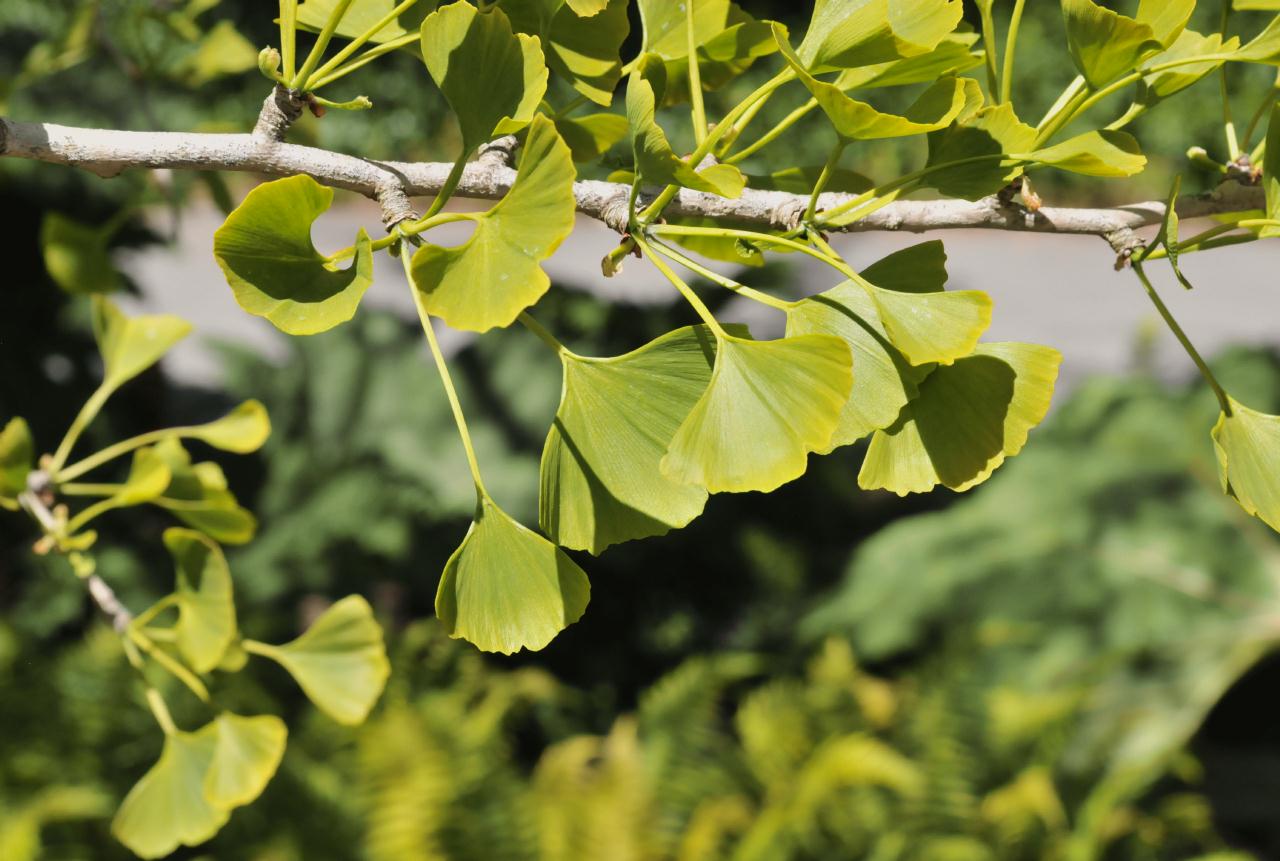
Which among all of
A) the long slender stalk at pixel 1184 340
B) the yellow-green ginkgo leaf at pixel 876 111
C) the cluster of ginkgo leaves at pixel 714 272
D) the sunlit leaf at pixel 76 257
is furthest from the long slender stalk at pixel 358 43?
the sunlit leaf at pixel 76 257

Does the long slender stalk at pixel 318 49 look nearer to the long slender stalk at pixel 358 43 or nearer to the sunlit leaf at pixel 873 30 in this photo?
the long slender stalk at pixel 358 43

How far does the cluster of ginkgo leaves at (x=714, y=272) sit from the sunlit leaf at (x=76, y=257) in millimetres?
339

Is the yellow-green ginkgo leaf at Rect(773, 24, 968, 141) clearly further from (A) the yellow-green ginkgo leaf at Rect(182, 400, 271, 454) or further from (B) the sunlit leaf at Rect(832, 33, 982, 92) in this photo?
(A) the yellow-green ginkgo leaf at Rect(182, 400, 271, 454)

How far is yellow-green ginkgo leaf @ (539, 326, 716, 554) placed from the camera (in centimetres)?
30

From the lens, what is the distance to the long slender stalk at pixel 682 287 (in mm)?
260

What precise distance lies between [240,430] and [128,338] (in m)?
0.09

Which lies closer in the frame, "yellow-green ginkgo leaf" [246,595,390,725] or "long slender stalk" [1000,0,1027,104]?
"long slender stalk" [1000,0,1027,104]

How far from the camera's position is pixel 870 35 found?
0.27 metres

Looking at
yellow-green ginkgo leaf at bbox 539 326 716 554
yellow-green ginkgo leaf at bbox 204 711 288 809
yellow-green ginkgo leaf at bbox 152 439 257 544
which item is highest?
yellow-green ginkgo leaf at bbox 539 326 716 554

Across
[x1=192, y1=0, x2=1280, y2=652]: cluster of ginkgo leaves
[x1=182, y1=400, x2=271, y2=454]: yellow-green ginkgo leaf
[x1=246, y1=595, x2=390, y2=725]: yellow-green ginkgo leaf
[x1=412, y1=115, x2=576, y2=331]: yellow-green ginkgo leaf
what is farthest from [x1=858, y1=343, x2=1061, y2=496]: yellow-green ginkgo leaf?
[x1=182, y1=400, x2=271, y2=454]: yellow-green ginkgo leaf

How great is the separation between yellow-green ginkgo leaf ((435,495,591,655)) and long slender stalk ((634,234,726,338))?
0.26 feet

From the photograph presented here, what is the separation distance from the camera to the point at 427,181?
0.33 m

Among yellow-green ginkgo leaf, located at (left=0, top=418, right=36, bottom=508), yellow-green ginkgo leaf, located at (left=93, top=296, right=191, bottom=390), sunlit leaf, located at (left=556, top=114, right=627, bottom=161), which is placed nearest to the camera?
sunlit leaf, located at (left=556, top=114, right=627, bottom=161)

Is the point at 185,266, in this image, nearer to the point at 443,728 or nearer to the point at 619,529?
the point at 443,728
